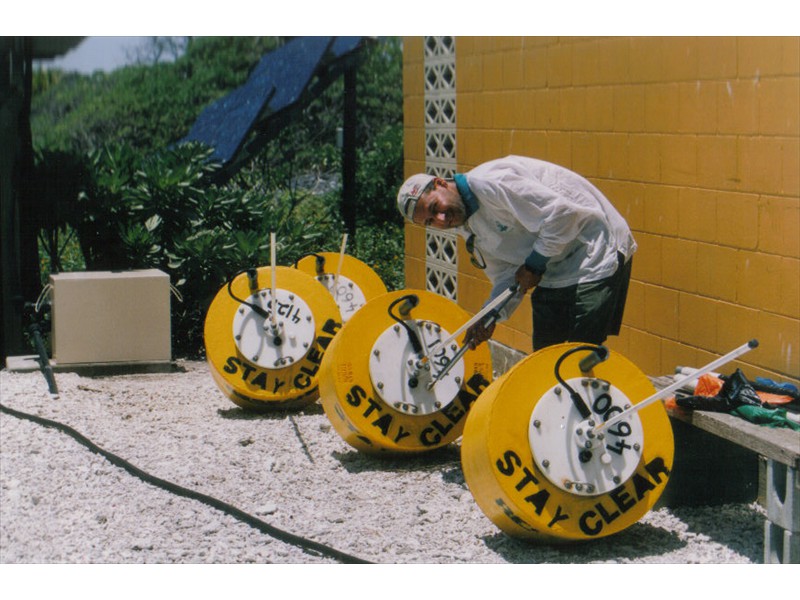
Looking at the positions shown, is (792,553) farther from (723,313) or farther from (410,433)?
(410,433)

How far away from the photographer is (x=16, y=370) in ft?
27.0

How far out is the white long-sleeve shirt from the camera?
4.83 meters

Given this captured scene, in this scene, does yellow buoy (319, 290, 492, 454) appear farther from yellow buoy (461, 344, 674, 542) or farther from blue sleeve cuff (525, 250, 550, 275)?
yellow buoy (461, 344, 674, 542)

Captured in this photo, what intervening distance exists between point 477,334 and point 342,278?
2186mm

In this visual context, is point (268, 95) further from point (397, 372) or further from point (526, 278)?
point (526, 278)

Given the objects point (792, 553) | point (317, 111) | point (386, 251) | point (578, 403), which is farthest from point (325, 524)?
point (317, 111)

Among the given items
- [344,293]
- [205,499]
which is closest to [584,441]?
[205,499]

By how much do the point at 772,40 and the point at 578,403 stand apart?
65.9 inches

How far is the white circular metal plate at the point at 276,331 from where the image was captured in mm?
6464

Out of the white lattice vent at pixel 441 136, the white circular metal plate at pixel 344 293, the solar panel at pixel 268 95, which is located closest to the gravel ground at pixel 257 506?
the white circular metal plate at pixel 344 293

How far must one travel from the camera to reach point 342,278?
7.25 metres

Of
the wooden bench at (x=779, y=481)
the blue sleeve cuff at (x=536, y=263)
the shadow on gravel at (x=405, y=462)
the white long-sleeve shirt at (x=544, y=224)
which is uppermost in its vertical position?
the white long-sleeve shirt at (x=544, y=224)

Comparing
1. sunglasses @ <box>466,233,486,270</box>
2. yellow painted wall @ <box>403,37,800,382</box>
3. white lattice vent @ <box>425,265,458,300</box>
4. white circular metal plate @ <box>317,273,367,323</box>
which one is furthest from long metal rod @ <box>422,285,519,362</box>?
white lattice vent @ <box>425,265,458,300</box>

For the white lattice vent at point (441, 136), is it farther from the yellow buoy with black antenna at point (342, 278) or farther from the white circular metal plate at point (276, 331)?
the white circular metal plate at point (276, 331)
